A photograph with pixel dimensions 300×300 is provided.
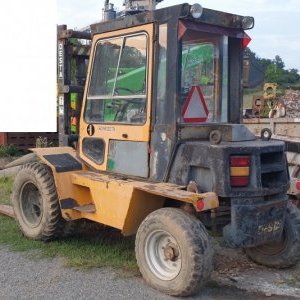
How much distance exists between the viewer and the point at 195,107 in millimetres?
5270

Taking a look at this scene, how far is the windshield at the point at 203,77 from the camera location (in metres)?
5.21

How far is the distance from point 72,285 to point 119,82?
2.06 metres

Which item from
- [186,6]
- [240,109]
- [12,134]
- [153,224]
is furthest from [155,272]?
[12,134]

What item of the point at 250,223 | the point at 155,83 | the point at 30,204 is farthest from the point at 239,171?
the point at 30,204

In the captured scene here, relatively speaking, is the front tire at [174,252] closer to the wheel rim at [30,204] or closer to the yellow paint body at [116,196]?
the yellow paint body at [116,196]

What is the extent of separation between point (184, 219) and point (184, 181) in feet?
1.51

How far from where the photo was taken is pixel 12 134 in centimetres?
1435

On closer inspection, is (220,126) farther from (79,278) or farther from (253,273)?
(79,278)

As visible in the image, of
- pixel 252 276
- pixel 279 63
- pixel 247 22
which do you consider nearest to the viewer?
pixel 252 276

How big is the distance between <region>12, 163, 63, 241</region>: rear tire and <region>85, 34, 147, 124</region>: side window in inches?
33.3


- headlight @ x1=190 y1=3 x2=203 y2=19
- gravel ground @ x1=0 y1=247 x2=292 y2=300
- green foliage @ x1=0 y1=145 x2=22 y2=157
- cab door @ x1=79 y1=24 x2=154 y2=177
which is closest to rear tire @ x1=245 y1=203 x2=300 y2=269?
gravel ground @ x1=0 y1=247 x2=292 y2=300

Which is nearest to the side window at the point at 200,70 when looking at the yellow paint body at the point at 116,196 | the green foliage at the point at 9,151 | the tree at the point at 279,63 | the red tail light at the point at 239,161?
the red tail light at the point at 239,161

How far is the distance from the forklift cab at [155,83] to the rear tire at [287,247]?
1188 millimetres

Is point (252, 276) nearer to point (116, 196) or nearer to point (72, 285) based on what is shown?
point (116, 196)
